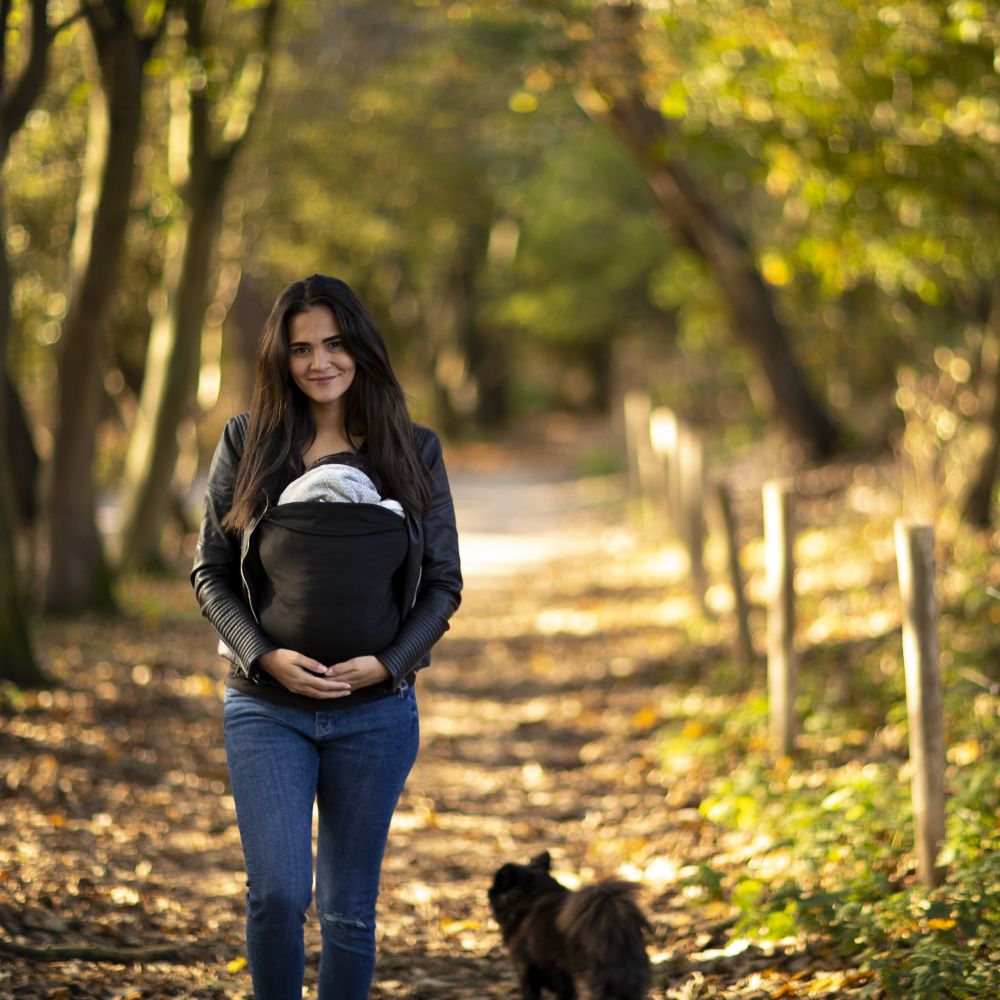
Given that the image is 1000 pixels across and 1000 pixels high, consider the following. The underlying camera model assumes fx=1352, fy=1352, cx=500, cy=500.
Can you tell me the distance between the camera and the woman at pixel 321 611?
11.9 ft

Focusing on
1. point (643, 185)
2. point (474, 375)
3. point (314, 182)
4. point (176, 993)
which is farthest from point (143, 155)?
point (474, 375)

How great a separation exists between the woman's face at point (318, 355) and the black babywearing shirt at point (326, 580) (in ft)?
1.17

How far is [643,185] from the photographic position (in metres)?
34.1

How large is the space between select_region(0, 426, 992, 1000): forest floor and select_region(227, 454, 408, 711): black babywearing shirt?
1.75m

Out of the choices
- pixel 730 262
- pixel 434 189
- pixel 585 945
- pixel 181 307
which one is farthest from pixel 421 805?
pixel 434 189

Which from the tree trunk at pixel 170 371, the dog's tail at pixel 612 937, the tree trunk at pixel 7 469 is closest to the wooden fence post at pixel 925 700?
the dog's tail at pixel 612 937

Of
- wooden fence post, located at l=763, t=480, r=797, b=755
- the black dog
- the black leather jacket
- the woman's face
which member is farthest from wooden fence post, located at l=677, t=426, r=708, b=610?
the woman's face

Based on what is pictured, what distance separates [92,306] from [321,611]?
7.80 meters

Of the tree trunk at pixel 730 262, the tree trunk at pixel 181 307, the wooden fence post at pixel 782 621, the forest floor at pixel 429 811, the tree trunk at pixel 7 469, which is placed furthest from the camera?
the tree trunk at pixel 730 262

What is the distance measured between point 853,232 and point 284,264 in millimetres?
15013

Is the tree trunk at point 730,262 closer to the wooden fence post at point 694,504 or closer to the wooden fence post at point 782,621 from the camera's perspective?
the wooden fence post at point 694,504

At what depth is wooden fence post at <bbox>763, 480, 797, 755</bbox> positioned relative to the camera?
7.36m

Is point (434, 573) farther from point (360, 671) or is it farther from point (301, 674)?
point (301, 674)

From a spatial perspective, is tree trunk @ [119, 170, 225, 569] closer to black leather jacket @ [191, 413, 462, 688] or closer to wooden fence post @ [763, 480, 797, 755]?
wooden fence post @ [763, 480, 797, 755]
